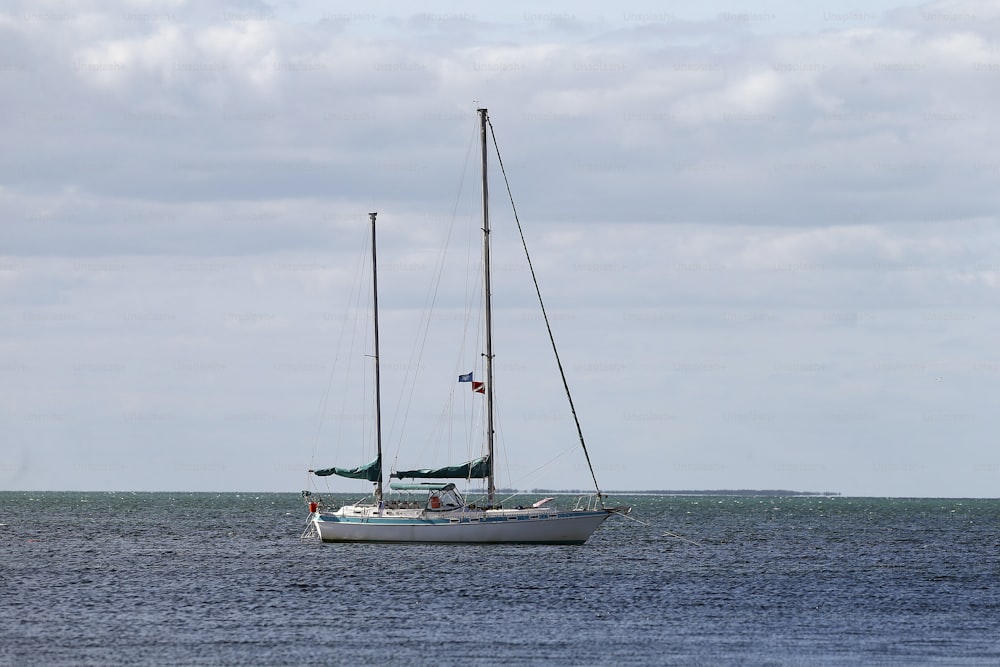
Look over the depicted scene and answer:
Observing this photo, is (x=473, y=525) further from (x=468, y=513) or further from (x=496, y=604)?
(x=496, y=604)

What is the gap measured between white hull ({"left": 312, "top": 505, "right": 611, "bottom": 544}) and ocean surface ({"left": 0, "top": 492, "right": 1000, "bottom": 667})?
36.5 inches

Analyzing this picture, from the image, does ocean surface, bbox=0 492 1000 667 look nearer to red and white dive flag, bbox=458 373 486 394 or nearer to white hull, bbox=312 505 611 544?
white hull, bbox=312 505 611 544

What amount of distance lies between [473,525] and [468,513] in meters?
0.66

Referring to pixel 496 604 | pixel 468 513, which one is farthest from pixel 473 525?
pixel 496 604

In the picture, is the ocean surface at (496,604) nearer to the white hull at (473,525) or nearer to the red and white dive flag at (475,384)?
the white hull at (473,525)

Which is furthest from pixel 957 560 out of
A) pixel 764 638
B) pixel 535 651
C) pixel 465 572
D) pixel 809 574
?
pixel 535 651

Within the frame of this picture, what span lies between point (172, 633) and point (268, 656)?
252 inches

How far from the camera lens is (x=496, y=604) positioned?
5719cm

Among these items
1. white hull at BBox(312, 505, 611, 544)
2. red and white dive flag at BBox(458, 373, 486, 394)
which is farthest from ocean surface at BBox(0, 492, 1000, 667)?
red and white dive flag at BBox(458, 373, 486, 394)

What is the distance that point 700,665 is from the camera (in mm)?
42594

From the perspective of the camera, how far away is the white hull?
3105 inches

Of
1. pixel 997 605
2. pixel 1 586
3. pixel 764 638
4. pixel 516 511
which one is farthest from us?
pixel 516 511

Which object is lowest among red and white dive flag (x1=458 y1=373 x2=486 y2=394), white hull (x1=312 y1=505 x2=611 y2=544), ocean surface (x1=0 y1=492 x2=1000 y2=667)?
ocean surface (x1=0 y1=492 x2=1000 y2=667)

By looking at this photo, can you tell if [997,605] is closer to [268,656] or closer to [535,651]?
[535,651]
